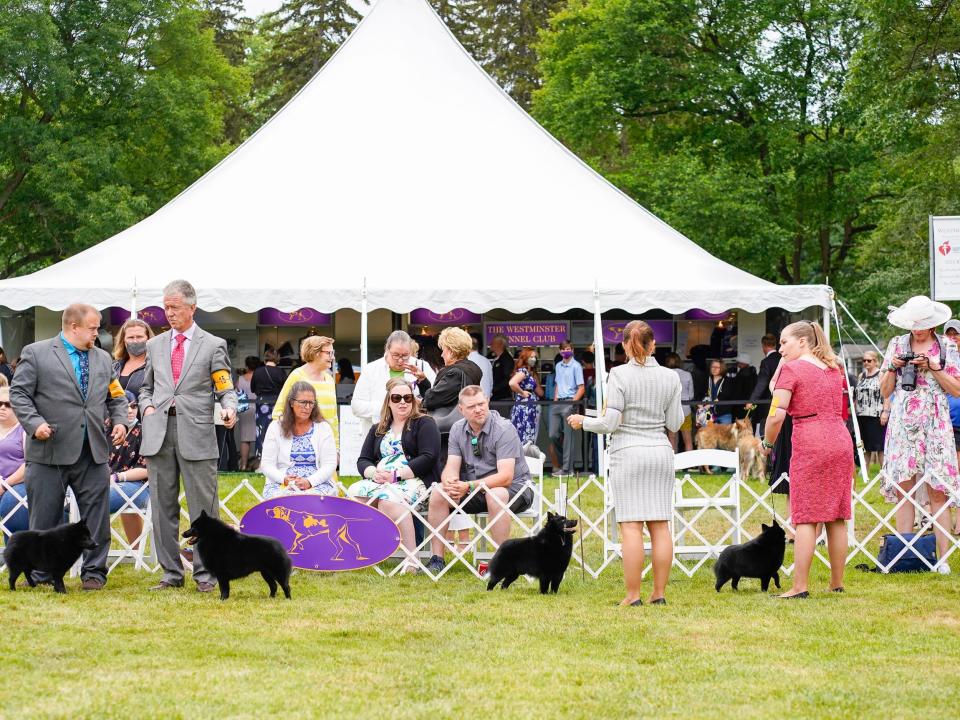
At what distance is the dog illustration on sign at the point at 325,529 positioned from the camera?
27.3ft

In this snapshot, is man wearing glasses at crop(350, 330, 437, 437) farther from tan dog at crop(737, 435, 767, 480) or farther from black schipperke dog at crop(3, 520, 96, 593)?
tan dog at crop(737, 435, 767, 480)

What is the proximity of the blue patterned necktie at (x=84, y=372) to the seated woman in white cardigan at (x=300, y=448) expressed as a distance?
133 centimetres

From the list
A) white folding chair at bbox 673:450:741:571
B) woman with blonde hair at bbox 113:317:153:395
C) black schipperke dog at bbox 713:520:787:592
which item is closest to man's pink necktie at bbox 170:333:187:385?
woman with blonde hair at bbox 113:317:153:395

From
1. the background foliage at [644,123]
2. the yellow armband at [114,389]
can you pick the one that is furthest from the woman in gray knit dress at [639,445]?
the background foliage at [644,123]

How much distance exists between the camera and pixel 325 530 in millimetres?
8391

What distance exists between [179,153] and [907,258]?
15.7 meters

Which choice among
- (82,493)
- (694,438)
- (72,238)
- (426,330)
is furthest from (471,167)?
(72,238)

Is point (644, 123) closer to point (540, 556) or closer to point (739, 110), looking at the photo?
point (739, 110)

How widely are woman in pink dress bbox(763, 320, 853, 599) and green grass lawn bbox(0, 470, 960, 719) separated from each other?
384mm

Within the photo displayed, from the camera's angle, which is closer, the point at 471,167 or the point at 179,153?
the point at 471,167

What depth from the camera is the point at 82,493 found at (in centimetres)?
786

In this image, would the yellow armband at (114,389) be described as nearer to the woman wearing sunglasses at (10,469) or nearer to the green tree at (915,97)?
the woman wearing sunglasses at (10,469)

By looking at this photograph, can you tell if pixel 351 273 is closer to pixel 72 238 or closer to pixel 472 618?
pixel 472 618

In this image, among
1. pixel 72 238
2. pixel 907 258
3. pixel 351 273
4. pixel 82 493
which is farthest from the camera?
pixel 72 238
